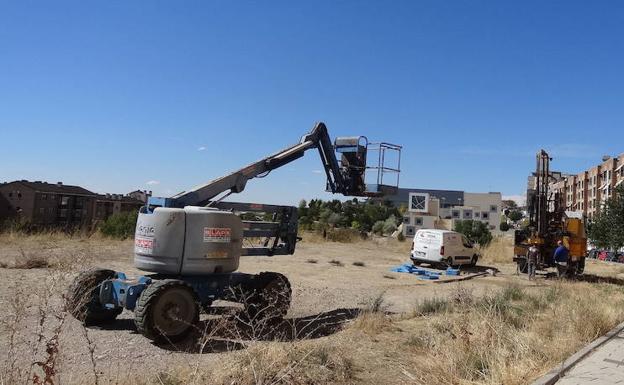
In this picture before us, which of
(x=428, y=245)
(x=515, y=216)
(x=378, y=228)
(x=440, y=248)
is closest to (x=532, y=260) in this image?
(x=440, y=248)

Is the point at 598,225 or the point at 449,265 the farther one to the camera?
the point at 598,225

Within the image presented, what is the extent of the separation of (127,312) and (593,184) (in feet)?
376

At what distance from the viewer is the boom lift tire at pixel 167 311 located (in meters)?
8.31

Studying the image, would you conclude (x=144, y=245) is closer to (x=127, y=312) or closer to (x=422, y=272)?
(x=127, y=312)

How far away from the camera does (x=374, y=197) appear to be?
1281cm

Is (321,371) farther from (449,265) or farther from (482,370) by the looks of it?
(449,265)

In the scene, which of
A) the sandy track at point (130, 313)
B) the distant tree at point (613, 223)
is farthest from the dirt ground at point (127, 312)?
the distant tree at point (613, 223)

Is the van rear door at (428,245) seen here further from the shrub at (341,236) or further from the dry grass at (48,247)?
the shrub at (341,236)

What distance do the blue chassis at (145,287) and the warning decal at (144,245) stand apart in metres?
0.45

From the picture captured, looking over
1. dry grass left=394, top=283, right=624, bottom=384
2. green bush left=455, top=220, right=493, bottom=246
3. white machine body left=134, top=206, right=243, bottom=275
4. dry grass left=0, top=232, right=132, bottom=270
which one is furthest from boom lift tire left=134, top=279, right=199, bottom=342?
green bush left=455, top=220, right=493, bottom=246

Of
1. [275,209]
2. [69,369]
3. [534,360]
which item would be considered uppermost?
[275,209]

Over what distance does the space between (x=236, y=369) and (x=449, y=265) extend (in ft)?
72.9

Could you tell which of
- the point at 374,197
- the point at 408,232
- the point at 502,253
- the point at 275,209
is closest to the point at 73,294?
the point at 275,209

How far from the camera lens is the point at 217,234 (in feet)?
31.8
